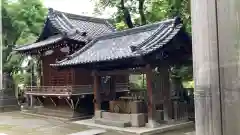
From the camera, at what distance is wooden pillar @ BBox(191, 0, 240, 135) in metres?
2.04

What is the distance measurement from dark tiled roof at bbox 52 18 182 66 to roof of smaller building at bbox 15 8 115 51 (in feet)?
6.37

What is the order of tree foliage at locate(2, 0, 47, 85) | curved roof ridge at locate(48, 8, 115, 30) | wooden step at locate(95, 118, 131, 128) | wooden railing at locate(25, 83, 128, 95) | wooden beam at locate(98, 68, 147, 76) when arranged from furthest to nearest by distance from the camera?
tree foliage at locate(2, 0, 47, 85) < curved roof ridge at locate(48, 8, 115, 30) < wooden railing at locate(25, 83, 128, 95) < wooden beam at locate(98, 68, 147, 76) < wooden step at locate(95, 118, 131, 128)

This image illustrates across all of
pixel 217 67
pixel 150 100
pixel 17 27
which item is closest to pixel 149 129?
pixel 150 100

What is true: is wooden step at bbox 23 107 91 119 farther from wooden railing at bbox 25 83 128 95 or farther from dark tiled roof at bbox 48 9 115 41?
dark tiled roof at bbox 48 9 115 41

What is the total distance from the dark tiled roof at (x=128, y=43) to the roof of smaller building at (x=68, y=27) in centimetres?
194

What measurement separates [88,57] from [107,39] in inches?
89.1

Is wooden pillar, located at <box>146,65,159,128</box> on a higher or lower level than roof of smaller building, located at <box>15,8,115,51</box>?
lower

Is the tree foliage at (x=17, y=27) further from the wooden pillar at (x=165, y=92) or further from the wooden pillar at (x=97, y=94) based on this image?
the wooden pillar at (x=165, y=92)

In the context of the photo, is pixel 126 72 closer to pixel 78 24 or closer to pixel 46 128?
pixel 46 128

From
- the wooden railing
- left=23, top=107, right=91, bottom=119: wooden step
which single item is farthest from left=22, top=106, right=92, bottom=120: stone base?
the wooden railing

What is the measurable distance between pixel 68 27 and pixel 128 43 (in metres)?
5.92

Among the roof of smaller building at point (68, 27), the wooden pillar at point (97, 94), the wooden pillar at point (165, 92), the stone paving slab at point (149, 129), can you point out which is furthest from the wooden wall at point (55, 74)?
the wooden pillar at point (165, 92)

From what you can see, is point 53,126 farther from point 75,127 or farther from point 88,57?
point 88,57

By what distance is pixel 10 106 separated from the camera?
21031 mm
